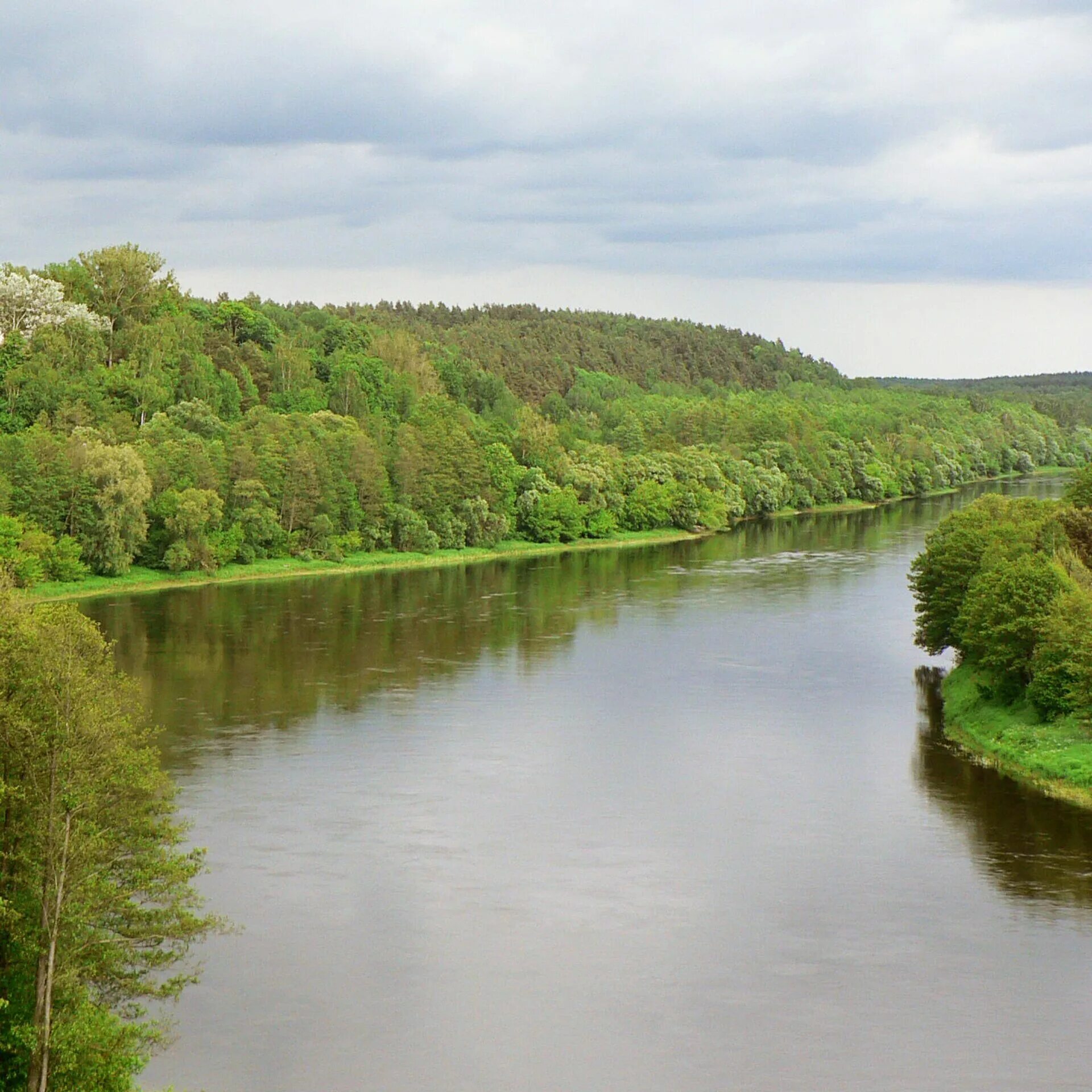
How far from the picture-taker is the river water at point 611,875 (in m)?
22.9

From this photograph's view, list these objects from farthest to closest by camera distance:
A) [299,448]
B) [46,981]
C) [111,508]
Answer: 1. [299,448]
2. [111,508]
3. [46,981]

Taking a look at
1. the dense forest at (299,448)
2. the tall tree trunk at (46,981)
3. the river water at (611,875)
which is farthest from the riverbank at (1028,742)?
the dense forest at (299,448)

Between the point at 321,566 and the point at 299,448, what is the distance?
8634 millimetres

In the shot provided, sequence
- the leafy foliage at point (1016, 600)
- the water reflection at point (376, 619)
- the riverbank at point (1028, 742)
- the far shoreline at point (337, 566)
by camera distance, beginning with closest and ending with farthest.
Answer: the riverbank at point (1028, 742) → the leafy foliage at point (1016, 600) → the water reflection at point (376, 619) → the far shoreline at point (337, 566)

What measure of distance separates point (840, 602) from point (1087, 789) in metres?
33.6

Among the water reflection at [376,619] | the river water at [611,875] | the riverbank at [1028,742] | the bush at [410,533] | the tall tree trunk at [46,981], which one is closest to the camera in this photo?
the tall tree trunk at [46,981]

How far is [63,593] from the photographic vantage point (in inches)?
2741

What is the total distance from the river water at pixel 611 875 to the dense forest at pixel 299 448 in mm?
19604

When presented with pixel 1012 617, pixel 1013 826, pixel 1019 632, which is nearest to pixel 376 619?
pixel 1012 617

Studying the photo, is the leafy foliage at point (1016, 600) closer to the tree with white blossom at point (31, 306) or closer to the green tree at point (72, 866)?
the green tree at point (72, 866)

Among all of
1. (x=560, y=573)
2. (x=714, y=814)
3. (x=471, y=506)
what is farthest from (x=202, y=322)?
(x=714, y=814)

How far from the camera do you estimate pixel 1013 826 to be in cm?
3344

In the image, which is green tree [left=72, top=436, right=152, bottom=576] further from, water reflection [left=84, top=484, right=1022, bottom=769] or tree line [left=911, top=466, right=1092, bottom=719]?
tree line [left=911, top=466, right=1092, bottom=719]

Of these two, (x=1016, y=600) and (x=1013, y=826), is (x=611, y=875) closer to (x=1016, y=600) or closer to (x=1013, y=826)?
(x=1013, y=826)
